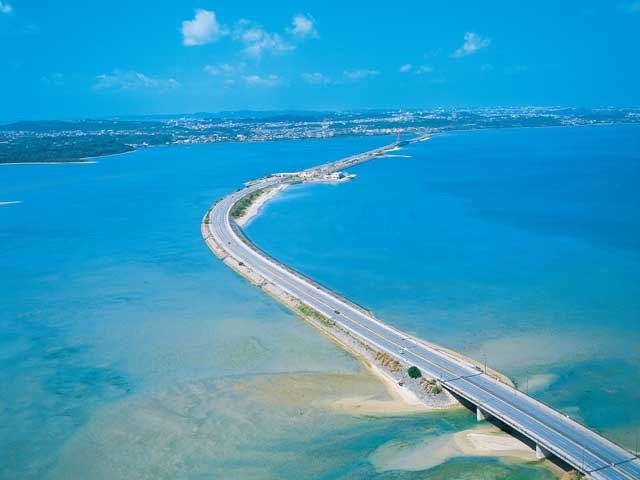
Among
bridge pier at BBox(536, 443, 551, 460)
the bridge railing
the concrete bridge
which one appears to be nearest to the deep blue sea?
bridge pier at BBox(536, 443, 551, 460)

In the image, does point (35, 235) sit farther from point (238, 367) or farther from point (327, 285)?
point (238, 367)

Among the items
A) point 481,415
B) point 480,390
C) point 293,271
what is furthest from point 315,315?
point 481,415

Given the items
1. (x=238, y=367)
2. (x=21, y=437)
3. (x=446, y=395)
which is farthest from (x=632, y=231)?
(x=21, y=437)

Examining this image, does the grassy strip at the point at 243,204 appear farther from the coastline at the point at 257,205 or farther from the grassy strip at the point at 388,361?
the grassy strip at the point at 388,361

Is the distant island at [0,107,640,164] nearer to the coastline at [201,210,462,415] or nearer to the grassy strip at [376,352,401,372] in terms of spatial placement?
the coastline at [201,210,462,415]

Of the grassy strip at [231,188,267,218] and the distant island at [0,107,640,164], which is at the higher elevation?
the distant island at [0,107,640,164]

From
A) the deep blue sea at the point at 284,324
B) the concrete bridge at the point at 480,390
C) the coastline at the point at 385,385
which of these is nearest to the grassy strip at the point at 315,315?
the coastline at the point at 385,385
